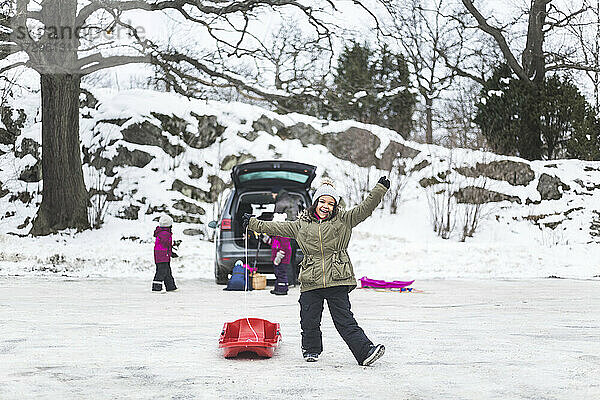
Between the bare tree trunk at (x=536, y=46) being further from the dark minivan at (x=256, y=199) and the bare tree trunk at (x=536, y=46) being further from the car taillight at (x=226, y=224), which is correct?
the car taillight at (x=226, y=224)

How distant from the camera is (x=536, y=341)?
6.06 meters

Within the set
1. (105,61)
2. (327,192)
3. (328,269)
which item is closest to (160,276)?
(327,192)

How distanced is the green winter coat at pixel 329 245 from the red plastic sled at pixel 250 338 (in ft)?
1.64

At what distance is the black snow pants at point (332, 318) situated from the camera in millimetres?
5098

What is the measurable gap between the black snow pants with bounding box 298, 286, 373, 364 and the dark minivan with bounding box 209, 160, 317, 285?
5442 millimetres

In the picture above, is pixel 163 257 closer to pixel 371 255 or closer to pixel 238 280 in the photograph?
pixel 238 280

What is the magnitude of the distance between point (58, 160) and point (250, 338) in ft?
42.7

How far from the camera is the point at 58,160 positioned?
56.2 feet

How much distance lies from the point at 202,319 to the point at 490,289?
5.25 meters

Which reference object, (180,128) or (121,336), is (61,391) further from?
(180,128)

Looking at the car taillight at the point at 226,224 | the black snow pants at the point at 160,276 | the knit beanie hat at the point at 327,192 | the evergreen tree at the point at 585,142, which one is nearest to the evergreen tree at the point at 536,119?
the evergreen tree at the point at 585,142

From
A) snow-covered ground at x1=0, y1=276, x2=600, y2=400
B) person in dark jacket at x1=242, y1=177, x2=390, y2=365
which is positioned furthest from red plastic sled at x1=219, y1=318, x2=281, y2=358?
person in dark jacket at x1=242, y1=177, x2=390, y2=365

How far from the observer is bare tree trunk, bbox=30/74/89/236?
1711 cm

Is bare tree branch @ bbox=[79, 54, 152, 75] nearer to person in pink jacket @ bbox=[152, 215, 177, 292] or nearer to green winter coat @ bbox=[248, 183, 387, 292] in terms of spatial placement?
person in pink jacket @ bbox=[152, 215, 177, 292]
